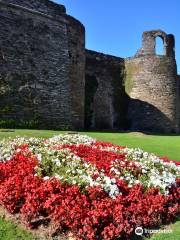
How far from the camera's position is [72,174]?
24.5 feet

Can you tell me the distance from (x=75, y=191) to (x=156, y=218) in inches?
56.9

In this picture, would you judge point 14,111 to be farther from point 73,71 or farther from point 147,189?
point 147,189

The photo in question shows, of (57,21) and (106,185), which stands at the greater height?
(57,21)

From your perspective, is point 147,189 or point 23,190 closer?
point 23,190

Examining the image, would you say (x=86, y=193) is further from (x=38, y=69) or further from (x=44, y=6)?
(x=44, y=6)

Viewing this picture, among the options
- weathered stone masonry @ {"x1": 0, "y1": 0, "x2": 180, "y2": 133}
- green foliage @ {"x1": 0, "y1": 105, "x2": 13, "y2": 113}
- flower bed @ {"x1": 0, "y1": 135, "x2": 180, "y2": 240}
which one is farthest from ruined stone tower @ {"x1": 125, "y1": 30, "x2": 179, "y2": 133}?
flower bed @ {"x1": 0, "y1": 135, "x2": 180, "y2": 240}

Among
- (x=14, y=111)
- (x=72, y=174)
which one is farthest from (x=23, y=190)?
(x=14, y=111)

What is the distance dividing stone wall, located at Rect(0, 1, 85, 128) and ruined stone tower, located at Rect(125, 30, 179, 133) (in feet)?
28.6

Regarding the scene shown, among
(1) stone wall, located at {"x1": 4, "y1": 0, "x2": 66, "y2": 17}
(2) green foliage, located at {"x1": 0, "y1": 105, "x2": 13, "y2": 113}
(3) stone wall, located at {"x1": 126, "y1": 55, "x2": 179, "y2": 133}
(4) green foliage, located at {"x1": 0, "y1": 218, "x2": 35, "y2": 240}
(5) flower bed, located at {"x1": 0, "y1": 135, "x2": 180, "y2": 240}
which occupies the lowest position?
(4) green foliage, located at {"x1": 0, "y1": 218, "x2": 35, "y2": 240}

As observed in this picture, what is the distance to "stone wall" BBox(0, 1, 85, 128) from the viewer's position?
59.6 feet

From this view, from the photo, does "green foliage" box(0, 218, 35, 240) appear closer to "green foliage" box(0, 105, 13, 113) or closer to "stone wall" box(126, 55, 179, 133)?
"green foliage" box(0, 105, 13, 113)

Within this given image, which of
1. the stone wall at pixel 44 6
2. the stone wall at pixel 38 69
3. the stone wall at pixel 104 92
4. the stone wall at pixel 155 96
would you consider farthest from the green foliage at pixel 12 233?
the stone wall at pixel 155 96

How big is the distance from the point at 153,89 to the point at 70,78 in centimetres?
981

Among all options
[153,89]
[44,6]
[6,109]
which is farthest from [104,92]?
[6,109]
